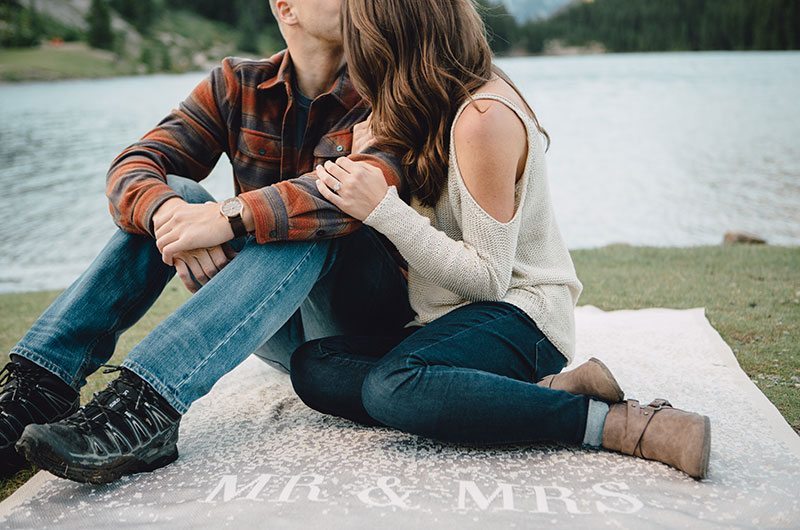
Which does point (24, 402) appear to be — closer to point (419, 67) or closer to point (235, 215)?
point (235, 215)

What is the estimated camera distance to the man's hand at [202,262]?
7.82 ft

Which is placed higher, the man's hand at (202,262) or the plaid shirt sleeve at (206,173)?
the plaid shirt sleeve at (206,173)

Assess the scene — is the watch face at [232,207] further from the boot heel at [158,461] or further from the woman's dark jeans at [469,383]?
the boot heel at [158,461]

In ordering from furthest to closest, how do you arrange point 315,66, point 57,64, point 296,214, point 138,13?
point 138,13 → point 57,64 → point 315,66 → point 296,214

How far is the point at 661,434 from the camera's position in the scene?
219 cm

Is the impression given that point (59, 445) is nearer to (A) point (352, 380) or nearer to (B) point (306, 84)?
(A) point (352, 380)

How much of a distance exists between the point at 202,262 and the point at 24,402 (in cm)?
62

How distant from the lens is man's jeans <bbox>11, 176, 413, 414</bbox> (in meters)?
2.17

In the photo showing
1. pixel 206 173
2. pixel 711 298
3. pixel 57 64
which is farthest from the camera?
pixel 57 64

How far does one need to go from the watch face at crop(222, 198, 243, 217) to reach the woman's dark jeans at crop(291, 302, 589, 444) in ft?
1.83

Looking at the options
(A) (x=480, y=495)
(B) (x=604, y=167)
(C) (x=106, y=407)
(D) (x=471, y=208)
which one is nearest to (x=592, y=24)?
(B) (x=604, y=167)

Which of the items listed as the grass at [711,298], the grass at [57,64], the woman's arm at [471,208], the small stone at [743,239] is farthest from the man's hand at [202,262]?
the grass at [57,64]

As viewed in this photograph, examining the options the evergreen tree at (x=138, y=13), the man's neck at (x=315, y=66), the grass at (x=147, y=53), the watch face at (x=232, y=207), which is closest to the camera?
the watch face at (x=232, y=207)

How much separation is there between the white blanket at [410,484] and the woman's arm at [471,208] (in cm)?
54
